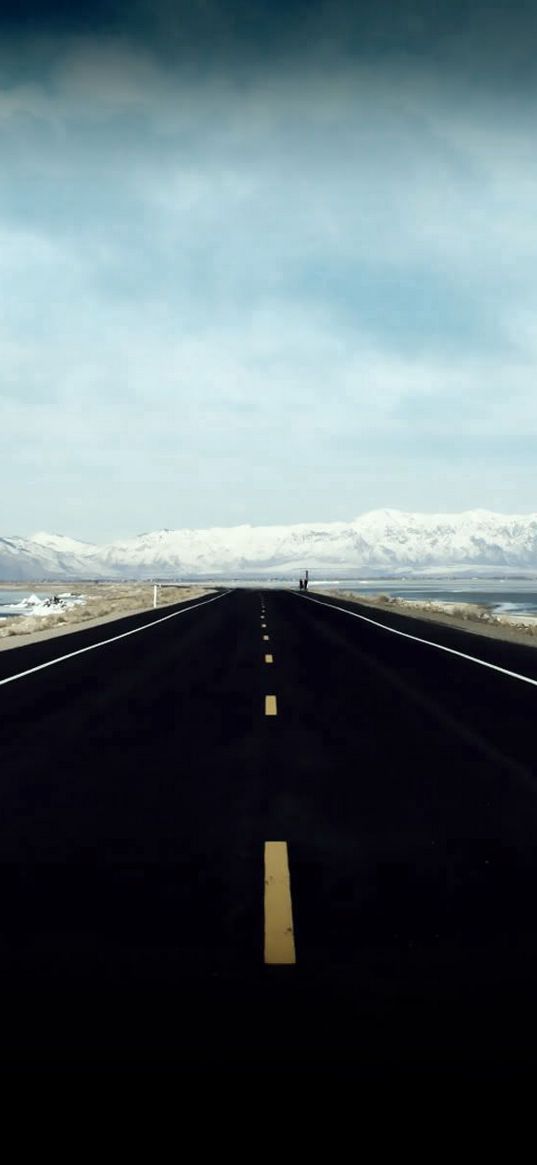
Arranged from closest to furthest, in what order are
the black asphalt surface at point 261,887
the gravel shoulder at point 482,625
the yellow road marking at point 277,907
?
1. the black asphalt surface at point 261,887
2. the yellow road marking at point 277,907
3. the gravel shoulder at point 482,625

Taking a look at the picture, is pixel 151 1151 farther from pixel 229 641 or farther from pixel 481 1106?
pixel 229 641

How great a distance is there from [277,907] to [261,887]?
0.42 metres

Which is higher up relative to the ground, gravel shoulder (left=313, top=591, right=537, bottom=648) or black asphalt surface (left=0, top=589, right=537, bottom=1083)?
black asphalt surface (left=0, top=589, right=537, bottom=1083)

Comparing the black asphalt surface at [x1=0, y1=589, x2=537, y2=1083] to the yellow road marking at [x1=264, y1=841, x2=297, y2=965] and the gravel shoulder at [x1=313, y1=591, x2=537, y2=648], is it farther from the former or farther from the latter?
the gravel shoulder at [x1=313, y1=591, x2=537, y2=648]

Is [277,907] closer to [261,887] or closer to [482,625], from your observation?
[261,887]

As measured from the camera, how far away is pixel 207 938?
5.66 meters

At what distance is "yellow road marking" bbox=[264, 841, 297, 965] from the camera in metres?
5.46

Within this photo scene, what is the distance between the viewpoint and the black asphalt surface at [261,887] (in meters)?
4.45

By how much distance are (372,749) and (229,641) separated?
691 inches

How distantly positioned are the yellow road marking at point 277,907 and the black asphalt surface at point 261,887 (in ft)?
0.20

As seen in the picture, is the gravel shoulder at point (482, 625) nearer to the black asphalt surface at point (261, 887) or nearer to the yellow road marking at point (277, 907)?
the black asphalt surface at point (261, 887)

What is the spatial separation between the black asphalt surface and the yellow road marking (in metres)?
0.06

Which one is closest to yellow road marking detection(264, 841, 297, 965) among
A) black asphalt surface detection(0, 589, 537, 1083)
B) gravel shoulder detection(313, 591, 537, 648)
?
black asphalt surface detection(0, 589, 537, 1083)

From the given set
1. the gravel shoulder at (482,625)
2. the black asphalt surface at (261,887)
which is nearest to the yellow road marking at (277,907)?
the black asphalt surface at (261,887)
